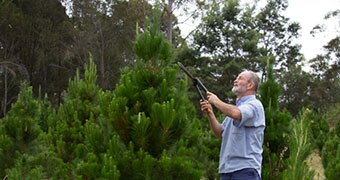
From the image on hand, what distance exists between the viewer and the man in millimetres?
4125

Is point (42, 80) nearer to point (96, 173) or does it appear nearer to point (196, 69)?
point (196, 69)

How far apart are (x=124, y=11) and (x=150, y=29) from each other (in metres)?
27.2

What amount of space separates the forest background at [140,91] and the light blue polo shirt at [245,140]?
0.26m

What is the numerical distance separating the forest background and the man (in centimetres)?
25

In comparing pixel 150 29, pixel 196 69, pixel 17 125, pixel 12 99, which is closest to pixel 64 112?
pixel 17 125

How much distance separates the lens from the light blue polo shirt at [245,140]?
4.14 metres

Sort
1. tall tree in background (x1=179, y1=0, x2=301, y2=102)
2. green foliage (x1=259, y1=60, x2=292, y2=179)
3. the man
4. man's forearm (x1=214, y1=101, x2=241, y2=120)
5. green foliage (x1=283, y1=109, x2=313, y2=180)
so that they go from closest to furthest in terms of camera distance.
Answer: green foliage (x1=283, y1=109, x2=313, y2=180) → man's forearm (x1=214, y1=101, x2=241, y2=120) → the man → green foliage (x1=259, y1=60, x2=292, y2=179) → tall tree in background (x1=179, y1=0, x2=301, y2=102)

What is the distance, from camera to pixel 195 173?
13.9 ft

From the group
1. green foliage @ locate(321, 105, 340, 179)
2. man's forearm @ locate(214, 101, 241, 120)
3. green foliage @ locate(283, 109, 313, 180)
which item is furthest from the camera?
green foliage @ locate(321, 105, 340, 179)

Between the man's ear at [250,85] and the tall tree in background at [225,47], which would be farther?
the tall tree in background at [225,47]

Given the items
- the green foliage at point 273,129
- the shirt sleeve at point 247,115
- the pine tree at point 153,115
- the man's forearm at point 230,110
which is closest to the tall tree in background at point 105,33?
the green foliage at point 273,129

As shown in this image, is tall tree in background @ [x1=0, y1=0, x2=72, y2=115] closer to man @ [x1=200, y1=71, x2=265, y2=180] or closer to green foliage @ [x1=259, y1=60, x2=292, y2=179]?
green foliage @ [x1=259, y1=60, x2=292, y2=179]

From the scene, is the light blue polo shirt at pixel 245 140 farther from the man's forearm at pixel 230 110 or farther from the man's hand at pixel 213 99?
the man's hand at pixel 213 99

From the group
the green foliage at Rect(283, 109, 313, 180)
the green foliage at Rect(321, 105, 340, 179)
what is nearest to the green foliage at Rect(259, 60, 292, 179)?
the green foliage at Rect(321, 105, 340, 179)
